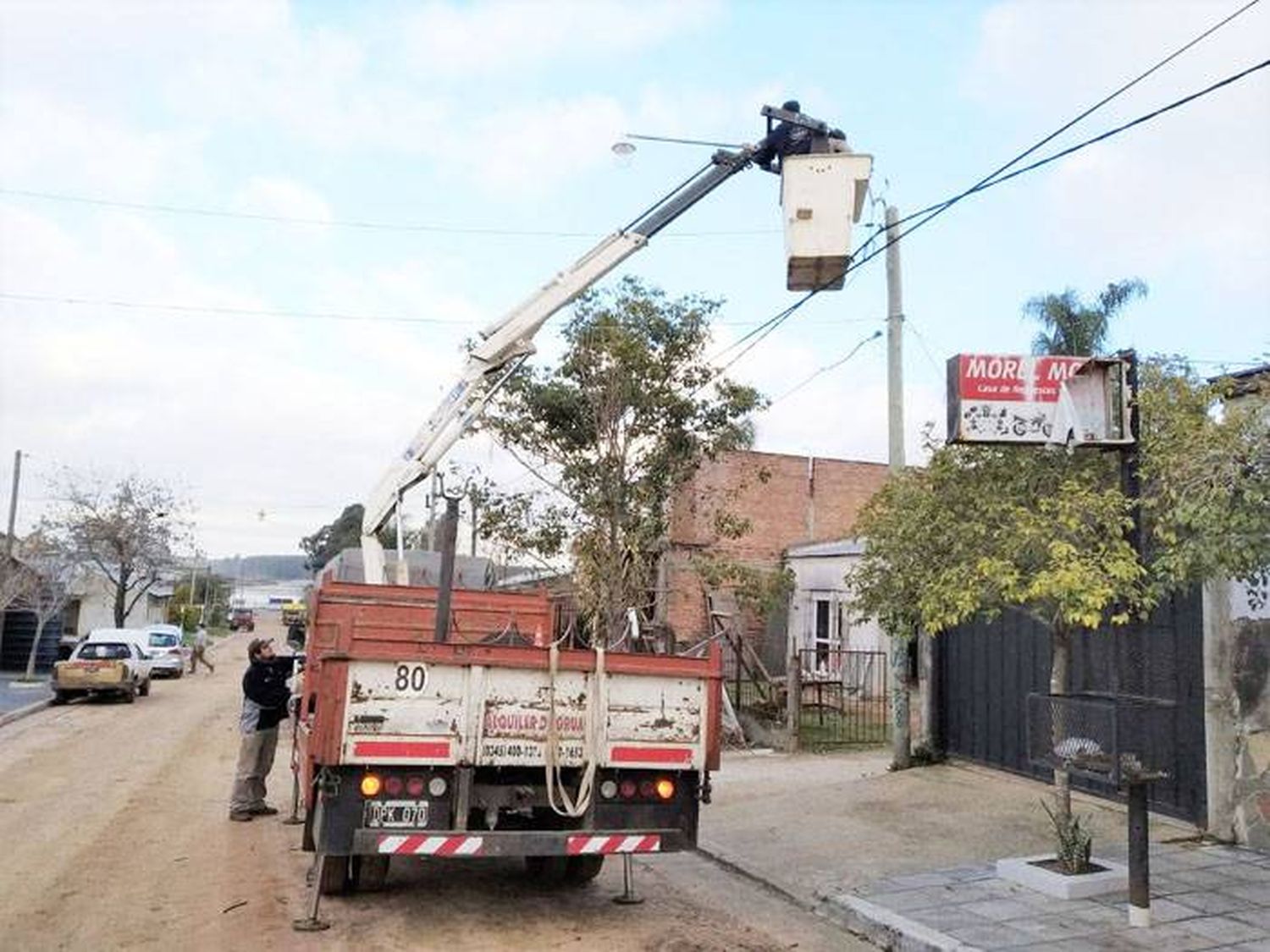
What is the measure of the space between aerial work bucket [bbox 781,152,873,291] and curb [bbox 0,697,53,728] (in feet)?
54.4

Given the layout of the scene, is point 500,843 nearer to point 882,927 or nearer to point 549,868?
point 549,868

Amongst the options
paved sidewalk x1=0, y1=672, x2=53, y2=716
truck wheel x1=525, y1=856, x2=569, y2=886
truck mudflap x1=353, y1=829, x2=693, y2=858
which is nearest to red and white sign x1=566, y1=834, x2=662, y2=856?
truck mudflap x1=353, y1=829, x2=693, y2=858

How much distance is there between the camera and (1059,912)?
6.78 metres

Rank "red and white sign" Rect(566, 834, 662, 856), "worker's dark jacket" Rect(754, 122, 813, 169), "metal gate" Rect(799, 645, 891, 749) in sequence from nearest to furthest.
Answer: "red and white sign" Rect(566, 834, 662, 856) → "worker's dark jacket" Rect(754, 122, 813, 169) → "metal gate" Rect(799, 645, 891, 749)

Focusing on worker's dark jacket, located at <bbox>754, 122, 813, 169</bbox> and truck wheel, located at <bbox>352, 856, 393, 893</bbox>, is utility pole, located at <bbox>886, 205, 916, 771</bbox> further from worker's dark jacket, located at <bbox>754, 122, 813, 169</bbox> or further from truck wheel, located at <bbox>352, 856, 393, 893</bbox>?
truck wheel, located at <bbox>352, 856, 393, 893</bbox>

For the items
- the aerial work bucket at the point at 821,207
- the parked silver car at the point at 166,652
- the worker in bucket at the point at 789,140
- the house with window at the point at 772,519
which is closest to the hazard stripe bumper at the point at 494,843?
the aerial work bucket at the point at 821,207

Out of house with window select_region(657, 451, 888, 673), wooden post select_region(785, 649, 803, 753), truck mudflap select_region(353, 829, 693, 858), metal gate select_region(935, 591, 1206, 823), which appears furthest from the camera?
house with window select_region(657, 451, 888, 673)

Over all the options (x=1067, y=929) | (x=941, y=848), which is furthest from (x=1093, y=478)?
(x=941, y=848)

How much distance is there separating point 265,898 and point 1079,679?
7.75 metres

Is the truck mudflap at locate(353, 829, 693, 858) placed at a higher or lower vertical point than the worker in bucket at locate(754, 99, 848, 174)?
lower

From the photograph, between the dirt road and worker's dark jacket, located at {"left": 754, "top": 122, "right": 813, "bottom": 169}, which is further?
worker's dark jacket, located at {"left": 754, "top": 122, "right": 813, "bottom": 169}

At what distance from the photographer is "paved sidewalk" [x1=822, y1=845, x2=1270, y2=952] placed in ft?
20.2

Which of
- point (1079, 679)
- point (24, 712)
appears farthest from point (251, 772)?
point (24, 712)

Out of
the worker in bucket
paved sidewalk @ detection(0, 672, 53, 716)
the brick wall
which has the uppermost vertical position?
the worker in bucket
